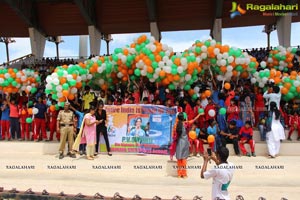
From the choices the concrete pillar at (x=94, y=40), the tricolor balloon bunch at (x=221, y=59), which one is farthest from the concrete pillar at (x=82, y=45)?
the tricolor balloon bunch at (x=221, y=59)

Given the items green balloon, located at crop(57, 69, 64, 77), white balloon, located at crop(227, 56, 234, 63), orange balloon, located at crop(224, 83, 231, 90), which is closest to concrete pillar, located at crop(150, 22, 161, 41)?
white balloon, located at crop(227, 56, 234, 63)

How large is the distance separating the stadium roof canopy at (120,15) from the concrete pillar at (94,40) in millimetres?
448

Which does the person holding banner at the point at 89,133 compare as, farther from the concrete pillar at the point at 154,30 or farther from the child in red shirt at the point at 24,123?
the concrete pillar at the point at 154,30

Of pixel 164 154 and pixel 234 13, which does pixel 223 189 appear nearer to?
pixel 164 154

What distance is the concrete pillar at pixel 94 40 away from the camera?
85.6 feet

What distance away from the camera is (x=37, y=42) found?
89.7 ft

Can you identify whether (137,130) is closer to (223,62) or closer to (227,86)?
(227,86)

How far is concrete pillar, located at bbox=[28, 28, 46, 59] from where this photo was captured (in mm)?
27000

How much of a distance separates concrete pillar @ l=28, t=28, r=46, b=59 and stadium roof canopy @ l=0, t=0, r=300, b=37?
1.62 feet

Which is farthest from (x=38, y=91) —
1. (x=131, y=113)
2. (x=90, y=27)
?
(x=90, y=27)

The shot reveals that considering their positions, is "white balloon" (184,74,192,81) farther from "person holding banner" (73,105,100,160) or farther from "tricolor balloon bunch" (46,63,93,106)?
"tricolor balloon bunch" (46,63,93,106)

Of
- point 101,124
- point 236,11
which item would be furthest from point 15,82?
point 236,11

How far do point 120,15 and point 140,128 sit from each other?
18.3 metres

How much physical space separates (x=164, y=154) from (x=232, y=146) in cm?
186
